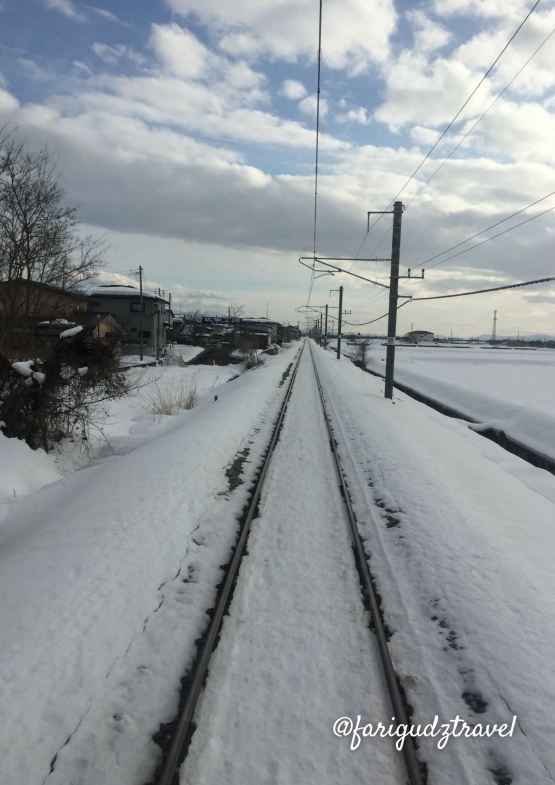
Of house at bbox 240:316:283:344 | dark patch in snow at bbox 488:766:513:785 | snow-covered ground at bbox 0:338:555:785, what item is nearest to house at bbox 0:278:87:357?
snow-covered ground at bbox 0:338:555:785

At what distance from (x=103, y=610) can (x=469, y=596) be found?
11.9 feet

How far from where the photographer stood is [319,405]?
18797 mm

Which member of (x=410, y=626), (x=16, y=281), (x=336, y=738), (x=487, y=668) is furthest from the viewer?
(x=16, y=281)

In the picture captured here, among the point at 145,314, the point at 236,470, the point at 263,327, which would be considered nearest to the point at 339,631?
the point at 236,470

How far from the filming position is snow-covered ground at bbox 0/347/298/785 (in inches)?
123

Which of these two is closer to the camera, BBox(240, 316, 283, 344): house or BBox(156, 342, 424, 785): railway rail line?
BBox(156, 342, 424, 785): railway rail line

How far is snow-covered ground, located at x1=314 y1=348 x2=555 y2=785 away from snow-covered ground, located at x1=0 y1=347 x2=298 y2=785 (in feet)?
5.68

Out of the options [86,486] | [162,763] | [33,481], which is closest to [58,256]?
[33,481]

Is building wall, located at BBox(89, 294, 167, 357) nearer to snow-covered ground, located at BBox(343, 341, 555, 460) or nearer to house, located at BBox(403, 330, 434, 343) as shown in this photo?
snow-covered ground, located at BBox(343, 341, 555, 460)

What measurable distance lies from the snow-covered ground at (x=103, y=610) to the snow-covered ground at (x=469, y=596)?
1.73 metres

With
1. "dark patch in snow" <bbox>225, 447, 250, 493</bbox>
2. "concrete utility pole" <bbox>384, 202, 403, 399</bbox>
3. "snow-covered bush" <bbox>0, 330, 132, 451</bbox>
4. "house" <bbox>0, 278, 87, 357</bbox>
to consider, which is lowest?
"dark patch in snow" <bbox>225, 447, 250, 493</bbox>

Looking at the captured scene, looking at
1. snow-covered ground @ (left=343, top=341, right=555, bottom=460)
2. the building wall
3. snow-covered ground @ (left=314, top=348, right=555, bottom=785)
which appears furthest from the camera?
the building wall

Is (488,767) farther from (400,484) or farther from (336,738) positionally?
(400,484)

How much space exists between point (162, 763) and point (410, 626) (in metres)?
2.43
